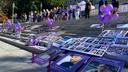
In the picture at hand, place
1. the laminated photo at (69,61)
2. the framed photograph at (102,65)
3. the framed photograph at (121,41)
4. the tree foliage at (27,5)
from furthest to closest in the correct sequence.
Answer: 1. the tree foliage at (27,5)
2. the framed photograph at (121,41)
3. the laminated photo at (69,61)
4. the framed photograph at (102,65)

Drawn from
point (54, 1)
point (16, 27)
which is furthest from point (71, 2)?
point (16, 27)

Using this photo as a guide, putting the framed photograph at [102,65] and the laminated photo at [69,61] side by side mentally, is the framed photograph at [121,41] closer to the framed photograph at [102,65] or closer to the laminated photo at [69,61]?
the laminated photo at [69,61]

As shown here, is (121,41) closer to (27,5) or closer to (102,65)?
(102,65)

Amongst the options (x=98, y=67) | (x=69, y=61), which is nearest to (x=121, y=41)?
(x=69, y=61)

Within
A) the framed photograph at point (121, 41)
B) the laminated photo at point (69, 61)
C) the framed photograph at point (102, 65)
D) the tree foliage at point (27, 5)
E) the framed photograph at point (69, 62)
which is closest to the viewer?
the framed photograph at point (102, 65)

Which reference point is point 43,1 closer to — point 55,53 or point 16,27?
point 16,27

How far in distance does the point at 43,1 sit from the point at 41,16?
33.7m

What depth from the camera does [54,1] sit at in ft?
228

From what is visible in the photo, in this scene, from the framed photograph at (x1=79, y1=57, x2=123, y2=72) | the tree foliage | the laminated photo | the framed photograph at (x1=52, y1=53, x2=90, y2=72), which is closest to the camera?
the framed photograph at (x1=79, y1=57, x2=123, y2=72)

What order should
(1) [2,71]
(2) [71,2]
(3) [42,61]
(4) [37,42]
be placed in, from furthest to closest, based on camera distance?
(2) [71,2]
(4) [37,42]
(1) [2,71]
(3) [42,61]

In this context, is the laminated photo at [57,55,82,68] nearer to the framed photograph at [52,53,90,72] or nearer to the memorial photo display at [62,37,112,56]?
the framed photograph at [52,53,90,72]

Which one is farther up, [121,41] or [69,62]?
[121,41]

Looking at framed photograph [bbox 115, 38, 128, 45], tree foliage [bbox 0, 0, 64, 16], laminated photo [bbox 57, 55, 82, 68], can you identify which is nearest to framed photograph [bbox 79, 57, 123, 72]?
laminated photo [bbox 57, 55, 82, 68]

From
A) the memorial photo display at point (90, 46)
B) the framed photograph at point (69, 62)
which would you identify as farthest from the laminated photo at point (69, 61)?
the memorial photo display at point (90, 46)
